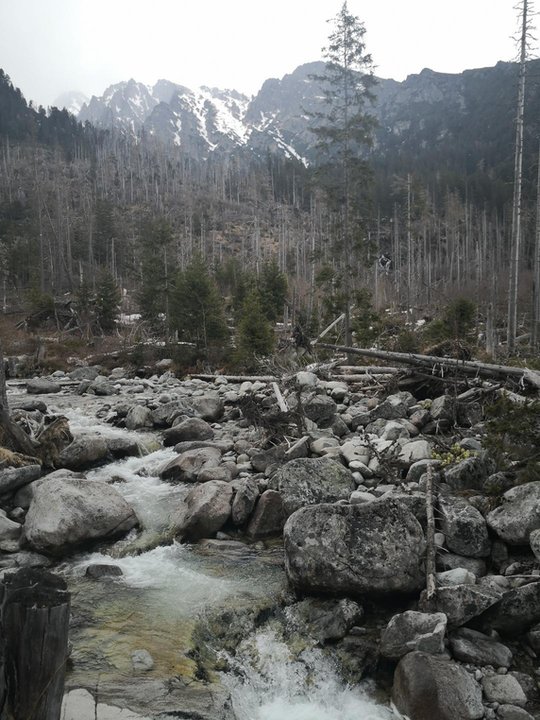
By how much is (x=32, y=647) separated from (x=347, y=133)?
62.9ft

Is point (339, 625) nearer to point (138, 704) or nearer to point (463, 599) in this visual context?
point (463, 599)

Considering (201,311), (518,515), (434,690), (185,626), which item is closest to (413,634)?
(434,690)

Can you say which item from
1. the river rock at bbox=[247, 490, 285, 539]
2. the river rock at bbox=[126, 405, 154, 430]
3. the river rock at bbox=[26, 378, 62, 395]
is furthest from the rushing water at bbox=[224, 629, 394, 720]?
the river rock at bbox=[26, 378, 62, 395]

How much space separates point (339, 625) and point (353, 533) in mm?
924

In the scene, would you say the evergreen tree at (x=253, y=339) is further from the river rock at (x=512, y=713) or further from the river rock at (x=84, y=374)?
the river rock at (x=512, y=713)

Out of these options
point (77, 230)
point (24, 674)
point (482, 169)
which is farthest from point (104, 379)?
point (482, 169)

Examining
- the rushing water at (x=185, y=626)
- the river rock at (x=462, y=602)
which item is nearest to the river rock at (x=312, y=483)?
the rushing water at (x=185, y=626)

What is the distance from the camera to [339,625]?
4.68 m

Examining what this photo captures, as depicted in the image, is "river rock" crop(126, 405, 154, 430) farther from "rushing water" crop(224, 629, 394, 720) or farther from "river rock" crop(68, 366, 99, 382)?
"river rock" crop(68, 366, 99, 382)

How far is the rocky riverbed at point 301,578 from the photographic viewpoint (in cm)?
394

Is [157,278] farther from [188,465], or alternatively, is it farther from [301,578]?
[301,578]

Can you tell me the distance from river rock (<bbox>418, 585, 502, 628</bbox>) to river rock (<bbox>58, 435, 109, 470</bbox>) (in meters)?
7.24

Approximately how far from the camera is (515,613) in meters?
4.39

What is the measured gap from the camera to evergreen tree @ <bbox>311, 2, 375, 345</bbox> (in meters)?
18.2
